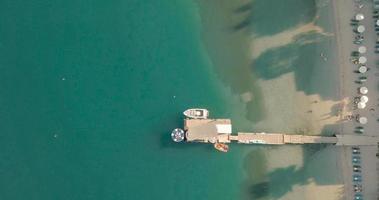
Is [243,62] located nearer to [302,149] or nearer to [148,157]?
[302,149]

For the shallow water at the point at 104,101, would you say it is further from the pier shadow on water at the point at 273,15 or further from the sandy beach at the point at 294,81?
the pier shadow on water at the point at 273,15

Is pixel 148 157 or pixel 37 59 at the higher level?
pixel 37 59

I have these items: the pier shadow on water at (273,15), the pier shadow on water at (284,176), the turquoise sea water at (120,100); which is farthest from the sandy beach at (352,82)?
the pier shadow on water at (273,15)

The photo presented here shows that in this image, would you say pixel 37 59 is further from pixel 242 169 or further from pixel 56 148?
pixel 242 169

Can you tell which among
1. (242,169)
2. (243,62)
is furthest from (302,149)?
(243,62)

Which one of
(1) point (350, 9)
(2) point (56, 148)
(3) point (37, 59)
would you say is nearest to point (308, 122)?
(1) point (350, 9)

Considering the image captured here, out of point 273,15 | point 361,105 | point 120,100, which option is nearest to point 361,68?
point 361,105

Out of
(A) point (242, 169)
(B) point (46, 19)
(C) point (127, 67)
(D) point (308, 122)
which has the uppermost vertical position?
(B) point (46, 19)
